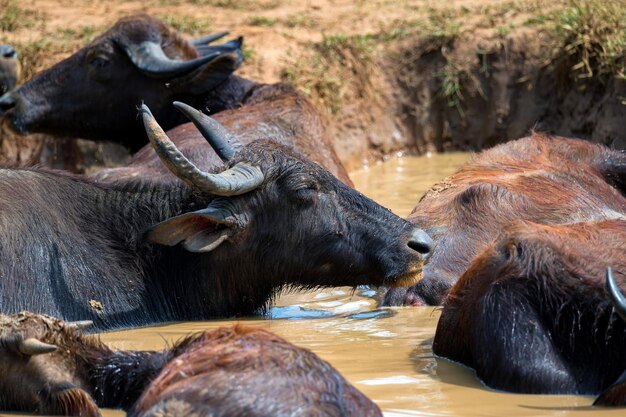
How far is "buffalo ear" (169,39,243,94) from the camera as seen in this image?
12.5m

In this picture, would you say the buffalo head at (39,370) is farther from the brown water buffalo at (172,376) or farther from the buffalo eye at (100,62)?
the buffalo eye at (100,62)

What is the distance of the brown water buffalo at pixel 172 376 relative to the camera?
518cm

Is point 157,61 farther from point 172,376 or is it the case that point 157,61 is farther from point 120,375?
point 172,376

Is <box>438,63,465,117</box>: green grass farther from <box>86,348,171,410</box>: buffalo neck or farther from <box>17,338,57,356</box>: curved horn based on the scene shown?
<box>17,338,57,356</box>: curved horn

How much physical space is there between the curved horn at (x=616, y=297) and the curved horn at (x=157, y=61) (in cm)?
690

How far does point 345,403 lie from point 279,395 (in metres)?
0.27

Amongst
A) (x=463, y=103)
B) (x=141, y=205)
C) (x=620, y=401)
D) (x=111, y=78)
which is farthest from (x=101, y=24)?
(x=620, y=401)

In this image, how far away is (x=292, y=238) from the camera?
8.66 m

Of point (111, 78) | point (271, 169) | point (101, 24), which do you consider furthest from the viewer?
point (101, 24)

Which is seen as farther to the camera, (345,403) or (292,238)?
(292,238)

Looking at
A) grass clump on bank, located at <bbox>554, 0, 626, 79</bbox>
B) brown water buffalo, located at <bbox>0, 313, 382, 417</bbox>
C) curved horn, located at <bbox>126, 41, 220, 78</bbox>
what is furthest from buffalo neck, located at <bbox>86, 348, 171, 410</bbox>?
grass clump on bank, located at <bbox>554, 0, 626, 79</bbox>

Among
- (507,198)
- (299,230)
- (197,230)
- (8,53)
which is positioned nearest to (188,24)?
(8,53)

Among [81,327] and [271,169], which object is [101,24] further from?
[81,327]

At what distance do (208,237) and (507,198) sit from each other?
2.12 m
